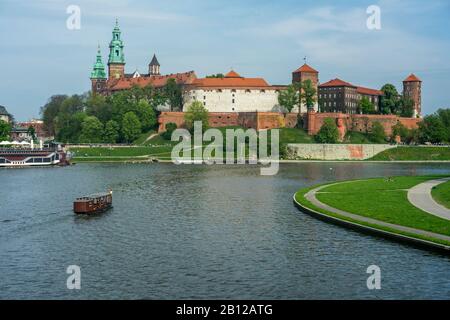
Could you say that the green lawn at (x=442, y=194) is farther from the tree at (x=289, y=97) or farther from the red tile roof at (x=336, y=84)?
the red tile roof at (x=336, y=84)

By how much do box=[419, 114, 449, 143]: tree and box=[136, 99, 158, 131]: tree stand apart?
56.9 meters

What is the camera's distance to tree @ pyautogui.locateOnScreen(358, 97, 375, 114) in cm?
13862

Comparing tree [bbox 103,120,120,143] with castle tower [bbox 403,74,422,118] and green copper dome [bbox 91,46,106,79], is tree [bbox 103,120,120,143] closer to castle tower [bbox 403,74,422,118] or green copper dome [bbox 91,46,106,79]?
green copper dome [bbox 91,46,106,79]

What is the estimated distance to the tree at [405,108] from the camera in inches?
5591

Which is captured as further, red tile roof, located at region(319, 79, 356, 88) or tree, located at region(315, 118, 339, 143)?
red tile roof, located at region(319, 79, 356, 88)

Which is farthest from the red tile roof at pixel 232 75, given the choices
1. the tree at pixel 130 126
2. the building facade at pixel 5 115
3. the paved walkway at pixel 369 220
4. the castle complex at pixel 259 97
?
the paved walkway at pixel 369 220

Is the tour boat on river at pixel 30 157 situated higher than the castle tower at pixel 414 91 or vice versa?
the castle tower at pixel 414 91

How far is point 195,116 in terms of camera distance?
400ft

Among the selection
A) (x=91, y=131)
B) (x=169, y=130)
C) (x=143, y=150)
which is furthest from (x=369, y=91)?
(x=91, y=131)

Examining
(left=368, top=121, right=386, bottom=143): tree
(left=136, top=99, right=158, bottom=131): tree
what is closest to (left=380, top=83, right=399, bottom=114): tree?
(left=368, top=121, right=386, bottom=143): tree

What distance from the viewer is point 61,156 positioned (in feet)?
325

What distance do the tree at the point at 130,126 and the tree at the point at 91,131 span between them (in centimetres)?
497

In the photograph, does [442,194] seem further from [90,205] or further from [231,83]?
[231,83]

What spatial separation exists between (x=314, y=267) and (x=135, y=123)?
97.3 meters
